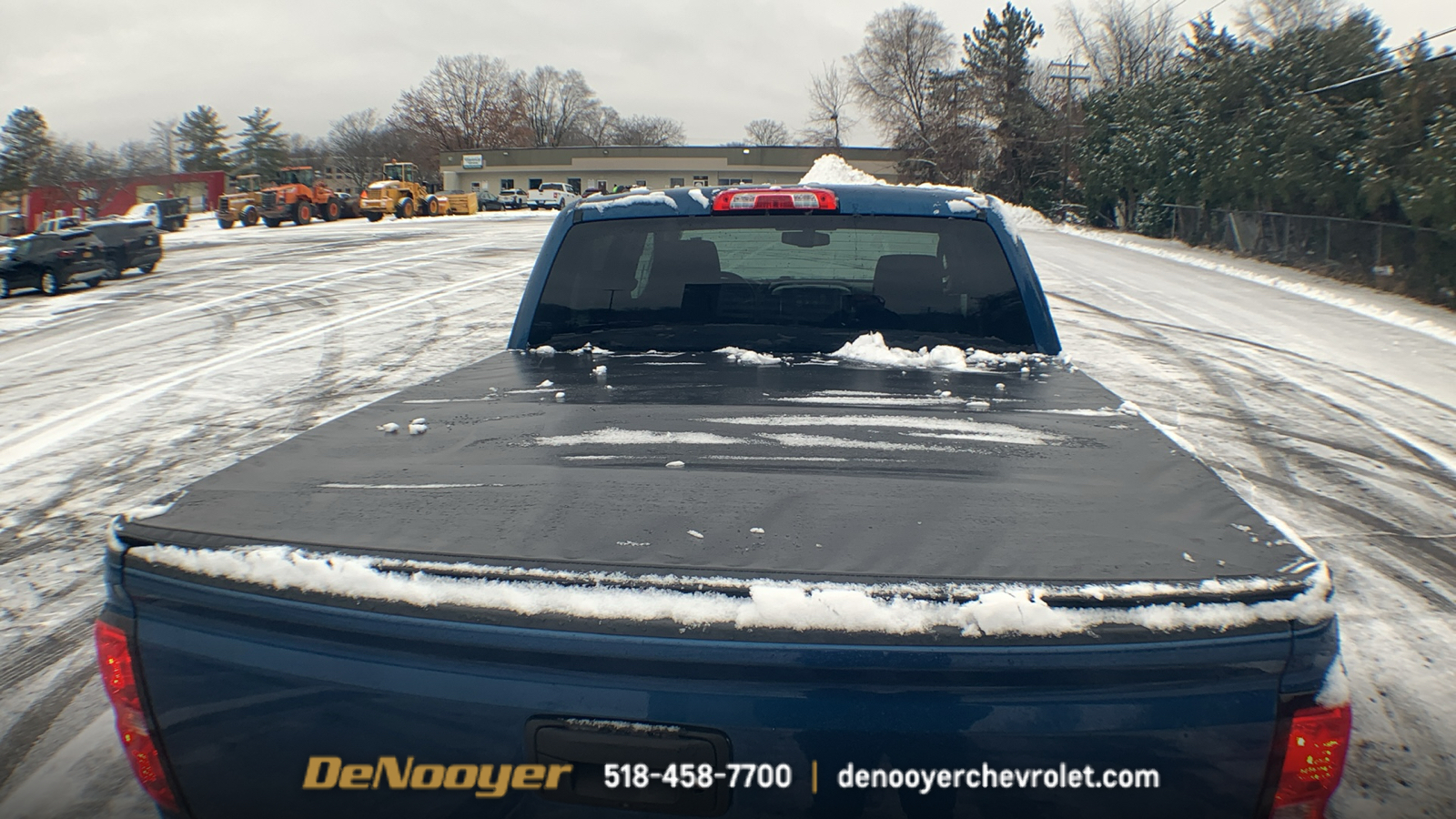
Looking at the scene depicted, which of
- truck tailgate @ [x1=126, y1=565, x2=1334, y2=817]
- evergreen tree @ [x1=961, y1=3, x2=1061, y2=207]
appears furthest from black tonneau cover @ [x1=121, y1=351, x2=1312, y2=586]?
evergreen tree @ [x1=961, y1=3, x2=1061, y2=207]

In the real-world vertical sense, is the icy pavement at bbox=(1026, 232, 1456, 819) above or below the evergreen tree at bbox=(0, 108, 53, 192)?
below

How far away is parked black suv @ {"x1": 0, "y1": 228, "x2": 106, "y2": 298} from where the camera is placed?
17547 millimetres

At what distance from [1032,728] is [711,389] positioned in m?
1.64

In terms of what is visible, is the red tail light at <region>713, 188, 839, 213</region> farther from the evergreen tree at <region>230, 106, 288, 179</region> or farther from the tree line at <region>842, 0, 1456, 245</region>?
the evergreen tree at <region>230, 106, 288, 179</region>

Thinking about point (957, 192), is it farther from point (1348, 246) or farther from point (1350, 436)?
point (1348, 246)

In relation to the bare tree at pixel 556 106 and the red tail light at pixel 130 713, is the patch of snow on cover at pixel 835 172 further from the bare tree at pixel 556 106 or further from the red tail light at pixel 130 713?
the bare tree at pixel 556 106

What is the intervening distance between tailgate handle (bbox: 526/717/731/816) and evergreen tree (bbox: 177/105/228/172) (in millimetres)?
115016

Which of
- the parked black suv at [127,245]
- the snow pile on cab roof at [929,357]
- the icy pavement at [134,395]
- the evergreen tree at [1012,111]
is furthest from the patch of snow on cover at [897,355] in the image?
the evergreen tree at [1012,111]

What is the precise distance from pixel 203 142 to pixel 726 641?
4740 inches

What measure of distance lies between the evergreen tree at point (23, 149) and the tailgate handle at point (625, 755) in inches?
2982

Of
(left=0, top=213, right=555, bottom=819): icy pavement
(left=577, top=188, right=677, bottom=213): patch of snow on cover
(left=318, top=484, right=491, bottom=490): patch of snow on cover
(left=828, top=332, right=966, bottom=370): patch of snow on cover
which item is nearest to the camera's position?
(left=318, top=484, right=491, bottom=490): patch of snow on cover

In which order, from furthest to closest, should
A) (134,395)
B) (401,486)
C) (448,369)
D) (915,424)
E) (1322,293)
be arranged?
(1322,293), (448,369), (134,395), (915,424), (401,486)

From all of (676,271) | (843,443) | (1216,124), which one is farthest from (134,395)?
(1216,124)

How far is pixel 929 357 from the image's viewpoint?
10.6ft
